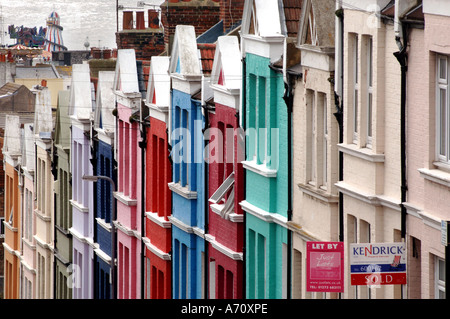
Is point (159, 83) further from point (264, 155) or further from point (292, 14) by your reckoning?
point (292, 14)

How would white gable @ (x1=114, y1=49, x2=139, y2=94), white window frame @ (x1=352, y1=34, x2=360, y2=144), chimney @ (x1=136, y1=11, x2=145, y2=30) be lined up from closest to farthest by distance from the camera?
white window frame @ (x1=352, y1=34, x2=360, y2=144)
white gable @ (x1=114, y1=49, x2=139, y2=94)
chimney @ (x1=136, y1=11, x2=145, y2=30)

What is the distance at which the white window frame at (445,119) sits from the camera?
713 inches

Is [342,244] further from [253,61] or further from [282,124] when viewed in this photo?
[253,61]

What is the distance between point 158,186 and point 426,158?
17547mm

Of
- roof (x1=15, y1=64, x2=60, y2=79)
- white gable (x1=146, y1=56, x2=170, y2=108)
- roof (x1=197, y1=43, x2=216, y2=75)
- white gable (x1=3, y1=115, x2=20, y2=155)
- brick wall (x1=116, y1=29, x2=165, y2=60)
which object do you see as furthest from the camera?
roof (x1=15, y1=64, x2=60, y2=79)

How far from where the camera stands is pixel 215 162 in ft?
99.9

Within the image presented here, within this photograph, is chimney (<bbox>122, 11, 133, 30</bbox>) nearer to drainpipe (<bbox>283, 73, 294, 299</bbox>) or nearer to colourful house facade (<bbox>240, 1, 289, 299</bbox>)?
colourful house facade (<bbox>240, 1, 289, 299</bbox>)

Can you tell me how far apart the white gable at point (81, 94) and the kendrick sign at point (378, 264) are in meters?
25.1

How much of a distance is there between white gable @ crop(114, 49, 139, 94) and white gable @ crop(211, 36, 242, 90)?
8061mm

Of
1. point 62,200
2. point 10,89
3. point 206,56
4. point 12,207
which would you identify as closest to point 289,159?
point 206,56

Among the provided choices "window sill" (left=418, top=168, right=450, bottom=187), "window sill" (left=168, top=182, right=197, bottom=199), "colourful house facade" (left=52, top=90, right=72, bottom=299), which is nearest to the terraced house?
"window sill" (left=168, top=182, right=197, bottom=199)

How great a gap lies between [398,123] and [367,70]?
157 cm

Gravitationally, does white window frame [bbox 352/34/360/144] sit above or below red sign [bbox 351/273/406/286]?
above

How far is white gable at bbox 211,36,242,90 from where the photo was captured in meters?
29.3
